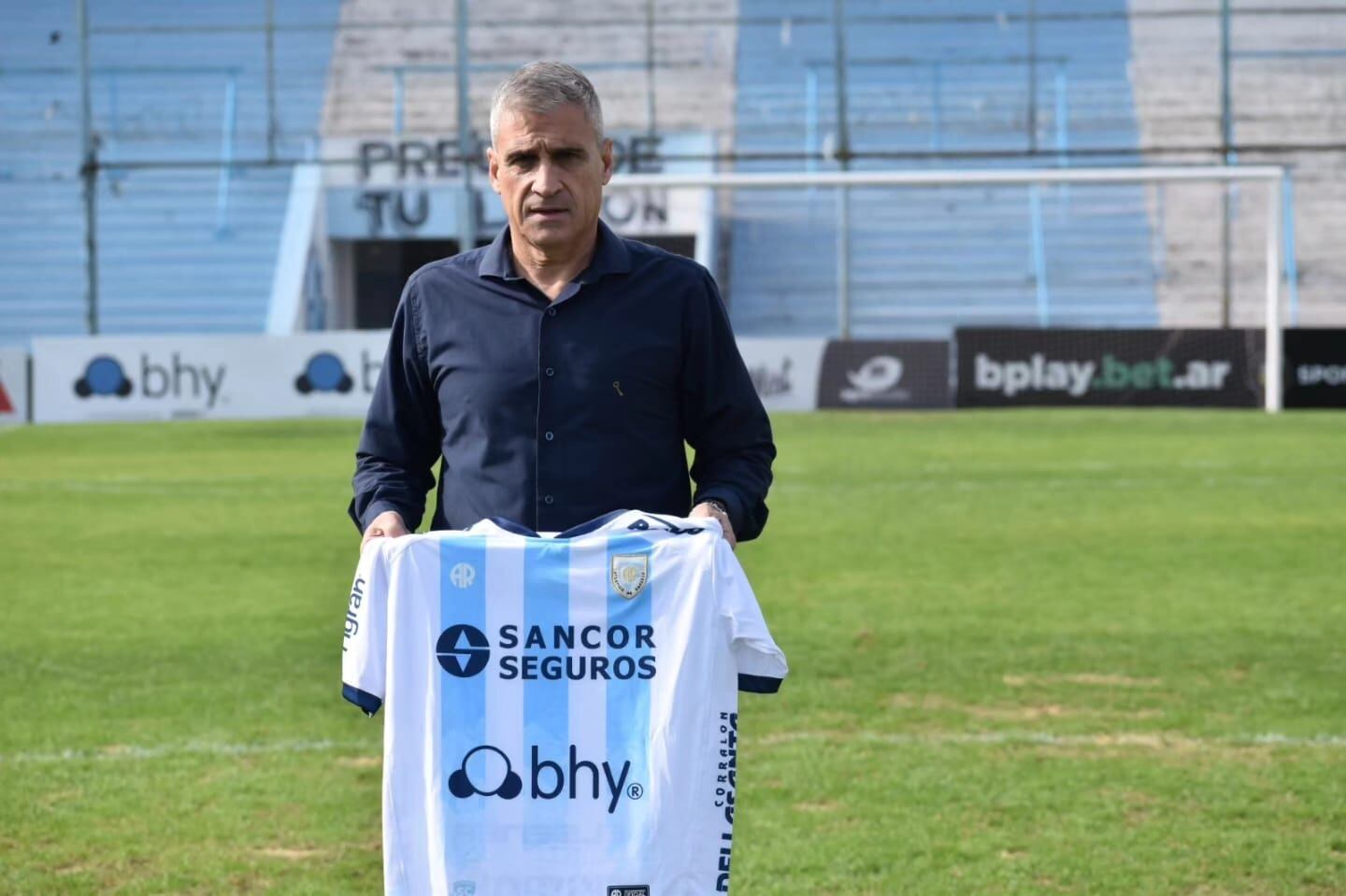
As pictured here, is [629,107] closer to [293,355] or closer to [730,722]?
[293,355]

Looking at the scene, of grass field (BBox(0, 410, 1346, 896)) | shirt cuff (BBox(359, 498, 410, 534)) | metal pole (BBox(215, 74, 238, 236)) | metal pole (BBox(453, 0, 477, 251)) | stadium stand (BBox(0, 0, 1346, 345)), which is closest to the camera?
shirt cuff (BBox(359, 498, 410, 534))

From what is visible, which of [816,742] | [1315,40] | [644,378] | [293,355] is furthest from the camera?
[1315,40]

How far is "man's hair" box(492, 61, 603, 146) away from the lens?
344cm

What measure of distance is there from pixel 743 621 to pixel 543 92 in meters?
1.01

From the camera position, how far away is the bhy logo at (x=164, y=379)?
25000 millimetres

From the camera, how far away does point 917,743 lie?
690cm

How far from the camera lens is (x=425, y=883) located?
3359 mm

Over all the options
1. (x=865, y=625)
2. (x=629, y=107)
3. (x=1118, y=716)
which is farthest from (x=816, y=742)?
(x=629, y=107)

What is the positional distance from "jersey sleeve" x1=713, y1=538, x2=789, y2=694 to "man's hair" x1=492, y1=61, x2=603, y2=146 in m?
0.83

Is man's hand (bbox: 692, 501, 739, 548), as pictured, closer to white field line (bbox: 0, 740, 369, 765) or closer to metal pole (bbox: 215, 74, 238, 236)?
white field line (bbox: 0, 740, 369, 765)

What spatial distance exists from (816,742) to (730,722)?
3.54 metres

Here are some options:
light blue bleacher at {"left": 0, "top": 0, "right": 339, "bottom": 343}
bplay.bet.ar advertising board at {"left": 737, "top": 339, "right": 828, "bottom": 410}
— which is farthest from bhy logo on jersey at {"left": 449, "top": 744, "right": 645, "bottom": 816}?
light blue bleacher at {"left": 0, "top": 0, "right": 339, "bottom": 343}

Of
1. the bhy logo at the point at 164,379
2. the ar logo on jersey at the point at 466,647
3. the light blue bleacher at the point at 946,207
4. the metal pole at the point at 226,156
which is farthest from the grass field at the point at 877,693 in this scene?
the metal pole at the point at 226,156

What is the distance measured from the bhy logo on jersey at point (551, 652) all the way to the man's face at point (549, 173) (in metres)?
0.71
